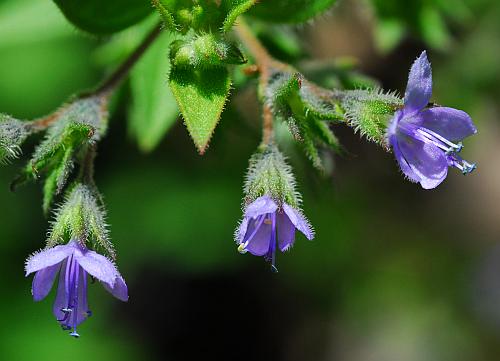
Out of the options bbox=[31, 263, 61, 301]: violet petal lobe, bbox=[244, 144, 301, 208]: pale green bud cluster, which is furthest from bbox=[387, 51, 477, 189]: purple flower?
bbox=[31, 263, 61, 301]: violet petal lobe

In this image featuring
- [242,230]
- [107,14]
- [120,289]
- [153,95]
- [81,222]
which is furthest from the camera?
[153,95]

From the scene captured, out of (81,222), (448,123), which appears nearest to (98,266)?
(81,222)

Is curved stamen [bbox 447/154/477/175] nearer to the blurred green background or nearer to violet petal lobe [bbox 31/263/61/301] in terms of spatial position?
violet petal lobe [bbox 31/263/61/301]

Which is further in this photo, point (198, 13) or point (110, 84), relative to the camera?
point (110, 84)

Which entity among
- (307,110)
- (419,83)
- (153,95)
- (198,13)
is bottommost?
(419,83)

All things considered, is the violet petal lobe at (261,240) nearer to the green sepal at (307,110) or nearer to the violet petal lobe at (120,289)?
→ the green sepal at (307,110)

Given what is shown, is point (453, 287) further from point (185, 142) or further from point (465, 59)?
point (185, 142)

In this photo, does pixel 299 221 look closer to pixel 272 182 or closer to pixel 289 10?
pixel 272 182
